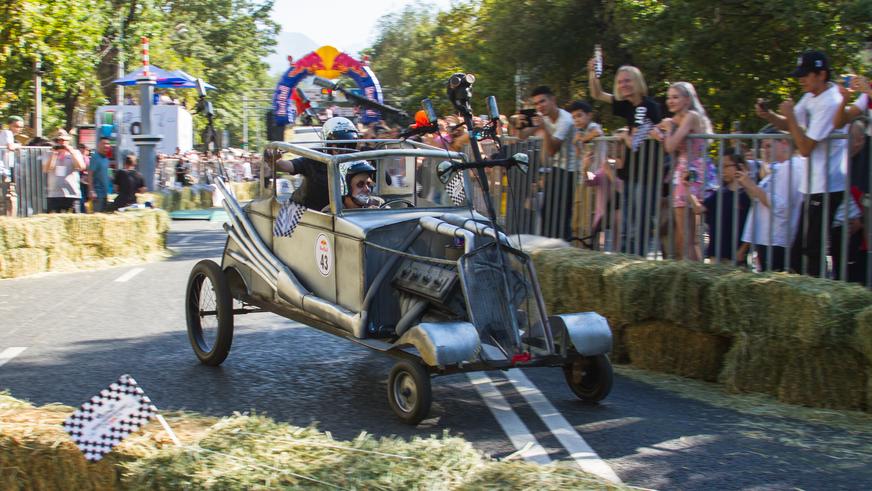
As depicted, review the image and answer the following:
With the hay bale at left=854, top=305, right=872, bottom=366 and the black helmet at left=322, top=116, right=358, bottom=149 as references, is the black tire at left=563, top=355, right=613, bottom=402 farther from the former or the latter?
the black helmet at left=322, top=116, right=358, bottom=149

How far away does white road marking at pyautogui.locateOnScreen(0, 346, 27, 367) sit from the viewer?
809 cm

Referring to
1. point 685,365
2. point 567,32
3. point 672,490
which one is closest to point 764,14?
point 567,32

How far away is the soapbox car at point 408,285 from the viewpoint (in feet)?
20.5

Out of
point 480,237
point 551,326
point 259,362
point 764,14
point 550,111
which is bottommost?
point 259,362

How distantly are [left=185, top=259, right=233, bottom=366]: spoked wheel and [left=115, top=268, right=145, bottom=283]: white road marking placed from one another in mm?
5630

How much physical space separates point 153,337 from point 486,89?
1680 cm

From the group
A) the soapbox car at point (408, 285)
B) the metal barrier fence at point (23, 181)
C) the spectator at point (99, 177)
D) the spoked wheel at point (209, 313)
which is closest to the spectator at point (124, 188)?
Result: the spectator at point (99, 177)

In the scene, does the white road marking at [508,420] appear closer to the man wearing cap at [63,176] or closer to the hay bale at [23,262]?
the hay bale at [23,262]

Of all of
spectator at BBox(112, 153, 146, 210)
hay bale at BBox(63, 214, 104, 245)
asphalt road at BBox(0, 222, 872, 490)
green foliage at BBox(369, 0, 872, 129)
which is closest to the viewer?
asphalt road at BBox(0, 222, 872, 490)

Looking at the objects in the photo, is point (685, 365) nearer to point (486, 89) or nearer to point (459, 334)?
point (459, 334)

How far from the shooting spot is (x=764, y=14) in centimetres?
1761

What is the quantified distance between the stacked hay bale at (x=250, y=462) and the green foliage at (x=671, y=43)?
1330cm

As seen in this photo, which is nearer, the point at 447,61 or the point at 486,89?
the point at 486,89

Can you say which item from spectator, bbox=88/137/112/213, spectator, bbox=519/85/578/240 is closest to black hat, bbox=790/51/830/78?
spectator, bbox=519/85/578/240
